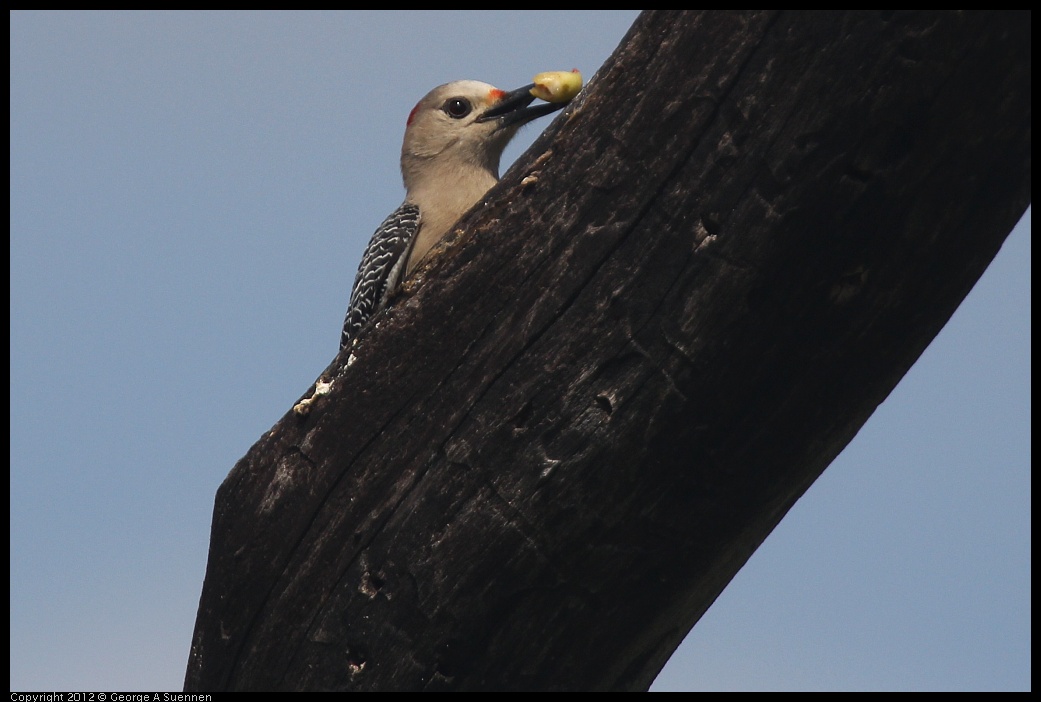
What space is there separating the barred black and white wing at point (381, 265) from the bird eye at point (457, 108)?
0.86m

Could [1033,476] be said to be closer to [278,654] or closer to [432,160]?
[278,654]

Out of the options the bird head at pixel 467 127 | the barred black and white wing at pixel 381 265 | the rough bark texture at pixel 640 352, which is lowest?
the rough bark texture at pixel 640 352

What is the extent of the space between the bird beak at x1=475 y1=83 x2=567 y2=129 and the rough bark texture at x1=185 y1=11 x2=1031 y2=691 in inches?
132

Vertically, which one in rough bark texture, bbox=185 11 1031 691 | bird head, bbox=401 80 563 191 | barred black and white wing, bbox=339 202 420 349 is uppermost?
bird head, bbox=401 80 563 191

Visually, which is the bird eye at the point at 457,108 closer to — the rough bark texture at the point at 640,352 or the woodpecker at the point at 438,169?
the woodpecker at the point at 438,169

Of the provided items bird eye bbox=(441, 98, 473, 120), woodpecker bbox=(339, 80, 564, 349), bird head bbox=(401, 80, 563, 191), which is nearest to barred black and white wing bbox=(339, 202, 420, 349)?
woodpecker bbox=(339, 80, 564, 349)

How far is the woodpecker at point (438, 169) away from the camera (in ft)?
22.8

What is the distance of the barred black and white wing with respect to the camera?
686 centimetres

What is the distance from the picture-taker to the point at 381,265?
22.5ft

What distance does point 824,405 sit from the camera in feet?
12.4

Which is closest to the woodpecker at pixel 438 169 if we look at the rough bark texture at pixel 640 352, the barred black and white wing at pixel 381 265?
the barred black and white wing at pixel 381 265

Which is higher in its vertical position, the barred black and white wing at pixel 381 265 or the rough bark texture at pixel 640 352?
the barred black and white wing at pixel 381 265

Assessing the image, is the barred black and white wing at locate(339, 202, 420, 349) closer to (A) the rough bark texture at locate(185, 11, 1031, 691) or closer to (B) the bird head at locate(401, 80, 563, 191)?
(B) the bird head at locate(401, 80, 563, 191)

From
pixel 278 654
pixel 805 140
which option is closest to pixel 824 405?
pixel 805 140
